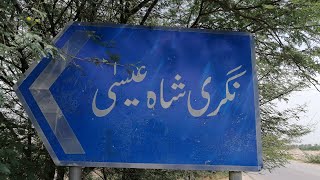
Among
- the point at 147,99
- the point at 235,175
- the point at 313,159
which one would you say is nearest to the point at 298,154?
the point at 235,175

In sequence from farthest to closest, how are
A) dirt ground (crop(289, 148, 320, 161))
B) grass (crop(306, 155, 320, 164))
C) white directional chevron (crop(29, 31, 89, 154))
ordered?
grass (crop(306, 155, 320, 164)) → dirt ground (crop(289, 148, 320, 161)) → white directional chevron (crop(29, 31, 89, 154))

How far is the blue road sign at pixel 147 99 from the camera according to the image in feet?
8.05

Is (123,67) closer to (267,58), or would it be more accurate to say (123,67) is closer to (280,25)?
(280,25)

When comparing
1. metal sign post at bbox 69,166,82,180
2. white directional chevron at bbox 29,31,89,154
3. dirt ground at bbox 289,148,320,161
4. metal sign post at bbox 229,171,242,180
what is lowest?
metal sign post at bbox 69,166,82,180

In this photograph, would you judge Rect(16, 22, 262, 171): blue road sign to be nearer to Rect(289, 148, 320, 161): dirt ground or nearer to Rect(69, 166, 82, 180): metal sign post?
Rect(69, 166, 82, 180): metal sign post

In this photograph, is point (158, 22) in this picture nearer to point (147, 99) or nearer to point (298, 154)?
point (147, 99)

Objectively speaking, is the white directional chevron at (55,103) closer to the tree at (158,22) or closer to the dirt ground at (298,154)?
the tree at (158,22)

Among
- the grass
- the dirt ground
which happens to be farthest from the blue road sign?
the grass

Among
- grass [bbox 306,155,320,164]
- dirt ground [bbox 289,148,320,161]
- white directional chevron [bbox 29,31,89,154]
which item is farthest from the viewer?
grass [bbox 306,155,320,164]

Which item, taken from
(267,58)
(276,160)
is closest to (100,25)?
(267,58)

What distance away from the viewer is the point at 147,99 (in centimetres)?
254

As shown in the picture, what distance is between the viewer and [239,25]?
3.13 meters

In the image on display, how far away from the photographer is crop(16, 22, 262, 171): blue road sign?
246cm

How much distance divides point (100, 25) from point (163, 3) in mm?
1193
